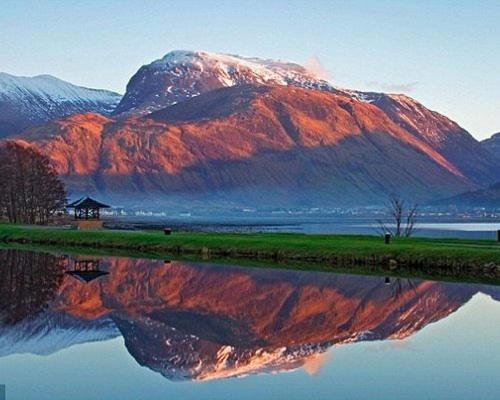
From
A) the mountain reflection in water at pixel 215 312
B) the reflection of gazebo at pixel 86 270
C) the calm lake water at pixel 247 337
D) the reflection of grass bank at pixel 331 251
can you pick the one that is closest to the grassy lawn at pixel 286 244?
the reflection of grass bank at pixel 331 251

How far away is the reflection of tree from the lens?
3303 cm

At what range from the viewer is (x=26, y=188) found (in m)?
117

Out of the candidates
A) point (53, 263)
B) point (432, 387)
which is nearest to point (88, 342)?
point (432, 387)

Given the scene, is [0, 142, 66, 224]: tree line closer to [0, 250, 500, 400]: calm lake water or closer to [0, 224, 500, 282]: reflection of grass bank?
[0, 224, 500, 282]: reflection of grass bank

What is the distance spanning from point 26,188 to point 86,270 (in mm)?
67980

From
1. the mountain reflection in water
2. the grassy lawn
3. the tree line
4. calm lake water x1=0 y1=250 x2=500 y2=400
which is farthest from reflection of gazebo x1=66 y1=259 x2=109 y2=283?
the tree line

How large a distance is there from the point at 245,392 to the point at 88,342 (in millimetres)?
8664

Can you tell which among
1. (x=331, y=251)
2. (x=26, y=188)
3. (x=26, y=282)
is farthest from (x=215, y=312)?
(x=26, y=188)

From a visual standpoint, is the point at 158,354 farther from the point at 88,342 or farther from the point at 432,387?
the point at 432,387

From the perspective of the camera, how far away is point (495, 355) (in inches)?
Answer: 958

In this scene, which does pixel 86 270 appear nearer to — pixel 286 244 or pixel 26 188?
pixel 286 244

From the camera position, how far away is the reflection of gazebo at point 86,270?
4781 centimetres

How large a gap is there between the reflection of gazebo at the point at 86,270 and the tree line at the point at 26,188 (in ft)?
194

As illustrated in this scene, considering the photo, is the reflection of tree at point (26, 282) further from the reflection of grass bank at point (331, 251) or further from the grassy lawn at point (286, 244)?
the grassy lawn at point (286, 244)
